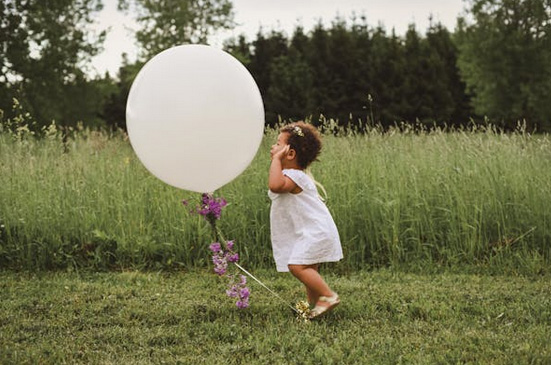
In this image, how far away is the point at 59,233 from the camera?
18.4 ft

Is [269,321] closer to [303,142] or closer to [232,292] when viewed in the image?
[232,292]

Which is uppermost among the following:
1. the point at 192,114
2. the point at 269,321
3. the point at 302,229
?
the point at 192,114

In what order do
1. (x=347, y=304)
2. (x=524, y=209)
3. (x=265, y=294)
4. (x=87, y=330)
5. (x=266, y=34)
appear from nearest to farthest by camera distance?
(x=87, y=330) → (x=347, y=304) → (x=265, y=294) → (x=524, y=209) → (x=266, y=34)

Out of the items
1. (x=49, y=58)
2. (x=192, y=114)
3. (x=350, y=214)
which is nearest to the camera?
(x=192, y=114)

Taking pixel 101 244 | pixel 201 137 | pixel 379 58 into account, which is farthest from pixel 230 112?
pixel 379 58

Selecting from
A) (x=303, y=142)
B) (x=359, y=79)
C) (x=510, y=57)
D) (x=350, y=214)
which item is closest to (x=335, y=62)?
(x=359, y=79)

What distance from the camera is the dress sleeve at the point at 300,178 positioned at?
3668 millimetres

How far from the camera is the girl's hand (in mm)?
3715

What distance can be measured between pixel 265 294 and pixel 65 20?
1820 centimetres

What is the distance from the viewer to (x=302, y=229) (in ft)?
12.1

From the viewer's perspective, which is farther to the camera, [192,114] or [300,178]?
[300,178]

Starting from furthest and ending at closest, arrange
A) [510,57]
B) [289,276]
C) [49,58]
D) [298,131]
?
[510,57] → [49,58] → [289,276] → [298,131]

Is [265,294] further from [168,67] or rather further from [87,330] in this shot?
[168,67]

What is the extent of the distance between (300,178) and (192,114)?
0.90 metres
